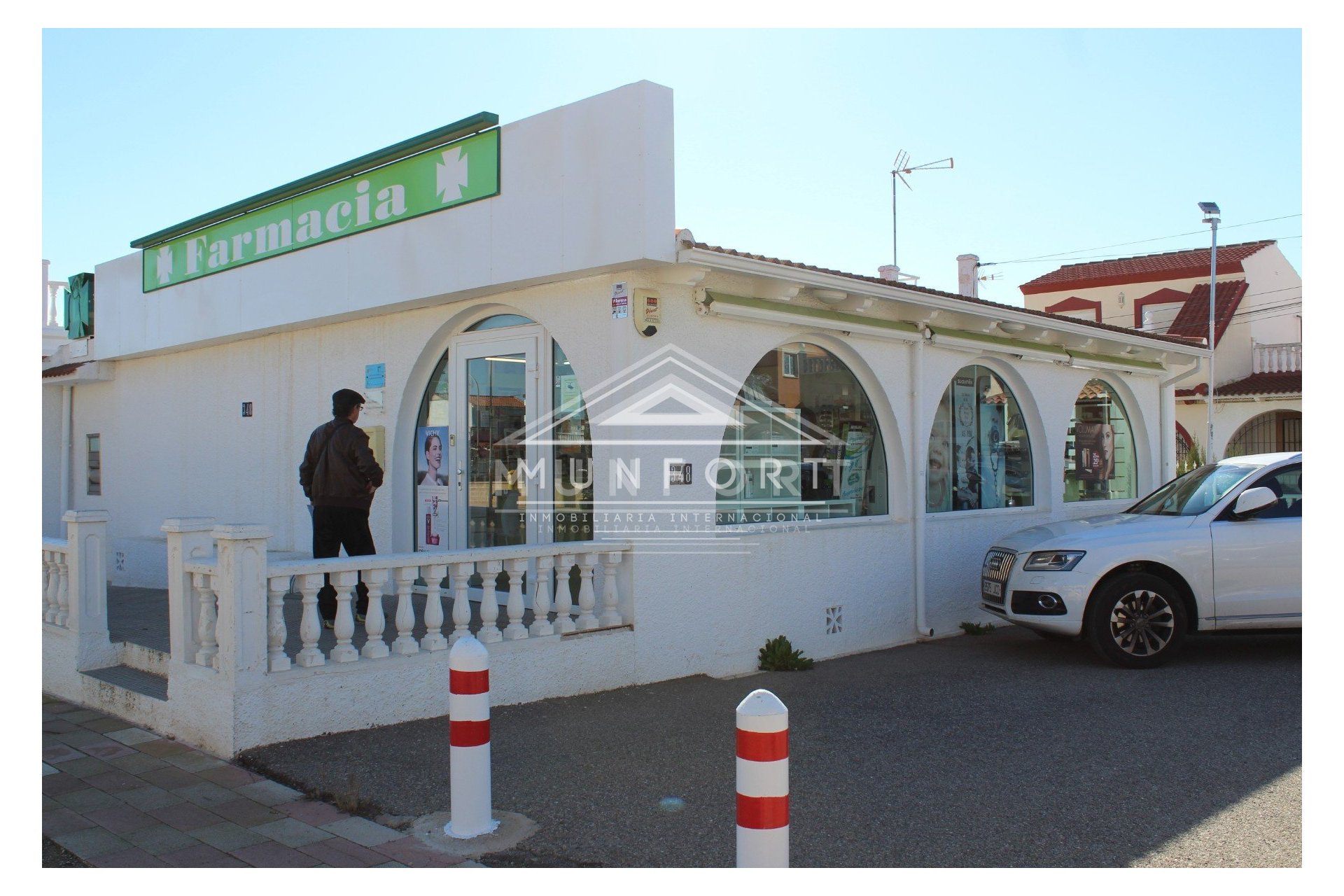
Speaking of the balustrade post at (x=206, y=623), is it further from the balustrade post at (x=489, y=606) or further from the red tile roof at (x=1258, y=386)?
the red tile roof at (x=1258, y=386)

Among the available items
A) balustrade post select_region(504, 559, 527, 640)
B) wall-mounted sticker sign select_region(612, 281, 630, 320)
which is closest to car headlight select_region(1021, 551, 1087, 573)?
wall-mounted sticker sign select_region(612, 281, 630, 320)

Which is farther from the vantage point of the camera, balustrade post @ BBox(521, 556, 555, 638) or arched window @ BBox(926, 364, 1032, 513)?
arched window @ BBox(926, 364, 1032, 513)

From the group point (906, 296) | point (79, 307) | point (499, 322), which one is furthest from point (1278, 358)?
point (79, 307)

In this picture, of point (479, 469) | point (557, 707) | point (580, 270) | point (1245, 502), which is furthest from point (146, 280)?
A: point (1245, 502)

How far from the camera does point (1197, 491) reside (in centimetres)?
898

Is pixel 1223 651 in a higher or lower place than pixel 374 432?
lower

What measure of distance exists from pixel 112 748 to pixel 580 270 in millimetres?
4151

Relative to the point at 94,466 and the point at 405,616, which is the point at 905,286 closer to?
the point at 405,616

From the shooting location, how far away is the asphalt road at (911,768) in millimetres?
4477

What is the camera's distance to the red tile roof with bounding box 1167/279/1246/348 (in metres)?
28.7

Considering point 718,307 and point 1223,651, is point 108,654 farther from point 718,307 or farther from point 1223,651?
point 1223,651

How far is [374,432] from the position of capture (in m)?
9.46

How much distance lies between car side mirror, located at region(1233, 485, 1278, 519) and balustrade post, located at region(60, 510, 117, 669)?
842 centimetres

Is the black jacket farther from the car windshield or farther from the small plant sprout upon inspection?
the car windshield
